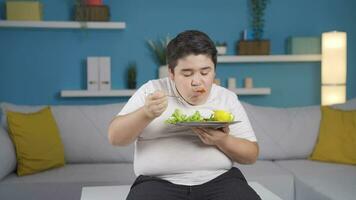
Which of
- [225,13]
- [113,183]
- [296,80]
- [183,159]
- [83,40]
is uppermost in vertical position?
[225,13]

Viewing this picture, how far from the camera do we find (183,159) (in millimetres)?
1635

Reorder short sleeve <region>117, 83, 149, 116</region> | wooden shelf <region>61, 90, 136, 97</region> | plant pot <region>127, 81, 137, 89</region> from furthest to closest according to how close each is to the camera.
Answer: plant pot <region>127, 81, 137, 89</region>, wooden shelf <region>61, 90, 136, 97</region>, short sleeve <region>117, 83, 149, 116</region>

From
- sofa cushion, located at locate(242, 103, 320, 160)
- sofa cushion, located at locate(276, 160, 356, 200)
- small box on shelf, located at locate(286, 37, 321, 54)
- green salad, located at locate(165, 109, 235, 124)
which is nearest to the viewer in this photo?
green salad, located at locate(165, 109, 235, 124)

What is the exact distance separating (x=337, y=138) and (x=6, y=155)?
2032 mm

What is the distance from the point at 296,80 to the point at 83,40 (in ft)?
6.10

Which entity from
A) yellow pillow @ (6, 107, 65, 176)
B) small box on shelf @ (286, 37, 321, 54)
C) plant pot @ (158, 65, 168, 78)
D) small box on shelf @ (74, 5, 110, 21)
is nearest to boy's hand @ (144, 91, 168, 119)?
yellow pillow @ (6, 107, 65, 176)

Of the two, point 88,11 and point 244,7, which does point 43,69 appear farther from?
point 244,7

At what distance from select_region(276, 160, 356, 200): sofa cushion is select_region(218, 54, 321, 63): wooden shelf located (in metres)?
1.07

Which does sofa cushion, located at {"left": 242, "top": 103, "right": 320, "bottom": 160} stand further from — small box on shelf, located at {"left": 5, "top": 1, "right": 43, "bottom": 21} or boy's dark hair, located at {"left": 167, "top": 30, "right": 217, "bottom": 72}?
small box on shelf, located at {"left": 5, "top": 1, "right": 43, "bottom": 21}

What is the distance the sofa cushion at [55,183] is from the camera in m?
2.46

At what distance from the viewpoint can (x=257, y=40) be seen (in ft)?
12.5

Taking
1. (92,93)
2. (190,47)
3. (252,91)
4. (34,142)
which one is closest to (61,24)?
(92,93)

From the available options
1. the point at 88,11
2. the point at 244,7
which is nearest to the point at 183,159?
the point at 88,11

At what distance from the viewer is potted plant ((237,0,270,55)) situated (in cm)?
379
